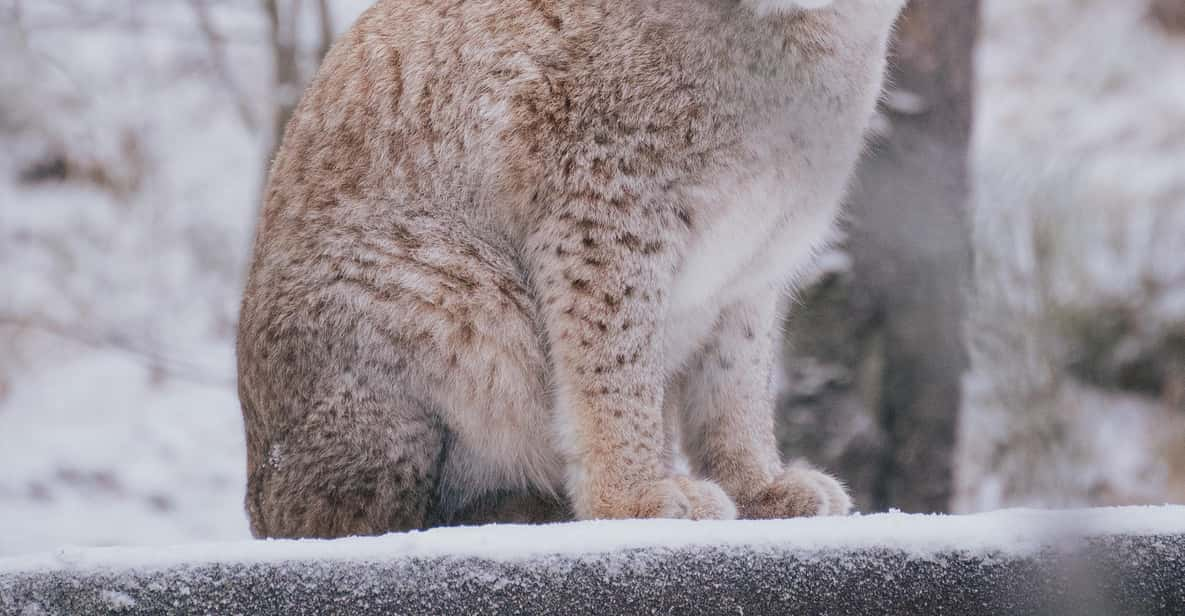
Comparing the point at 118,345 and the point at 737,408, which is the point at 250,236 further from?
the point at 737,408

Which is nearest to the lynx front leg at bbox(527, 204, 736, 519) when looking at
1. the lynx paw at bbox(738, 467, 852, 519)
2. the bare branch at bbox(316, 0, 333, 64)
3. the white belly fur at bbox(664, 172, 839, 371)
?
the white belly fur at bbox(664, 172, 839, 371)

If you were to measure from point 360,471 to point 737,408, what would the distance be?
879 millimetres

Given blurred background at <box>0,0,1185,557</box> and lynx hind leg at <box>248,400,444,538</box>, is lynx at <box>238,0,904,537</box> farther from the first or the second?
blurred background at <box>0,0,1185,557</box>

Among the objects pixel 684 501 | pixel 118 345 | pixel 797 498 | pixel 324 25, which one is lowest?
pixel 118 345

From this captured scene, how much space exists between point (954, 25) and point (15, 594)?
433 cm

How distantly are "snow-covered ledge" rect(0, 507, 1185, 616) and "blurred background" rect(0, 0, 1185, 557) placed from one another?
0.32m

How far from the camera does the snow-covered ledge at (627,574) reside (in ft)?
5.49

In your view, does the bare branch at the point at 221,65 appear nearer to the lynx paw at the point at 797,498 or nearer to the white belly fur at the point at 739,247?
the white belly fur at the point at 739,247

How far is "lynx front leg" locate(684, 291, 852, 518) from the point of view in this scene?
117 inches

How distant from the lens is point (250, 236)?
24.5 ft

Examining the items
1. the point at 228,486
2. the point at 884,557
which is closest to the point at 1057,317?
the point at 884,557

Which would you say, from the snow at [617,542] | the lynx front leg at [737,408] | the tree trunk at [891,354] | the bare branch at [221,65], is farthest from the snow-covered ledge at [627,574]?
the bare branch at [221,65]

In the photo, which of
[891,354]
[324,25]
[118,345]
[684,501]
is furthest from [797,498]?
[118,345]

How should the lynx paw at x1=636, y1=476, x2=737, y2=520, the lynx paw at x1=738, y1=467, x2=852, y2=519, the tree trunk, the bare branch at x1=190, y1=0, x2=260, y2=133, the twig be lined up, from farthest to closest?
the bare branch at x1=190, y1=0, x2=260, y2=133 < the twig < the tree trunk < the lynx paw at x1=738, y1=467, x2=852, y2=519 < the lynx paw at x1=636, y1=476, x2=737, y2=520
